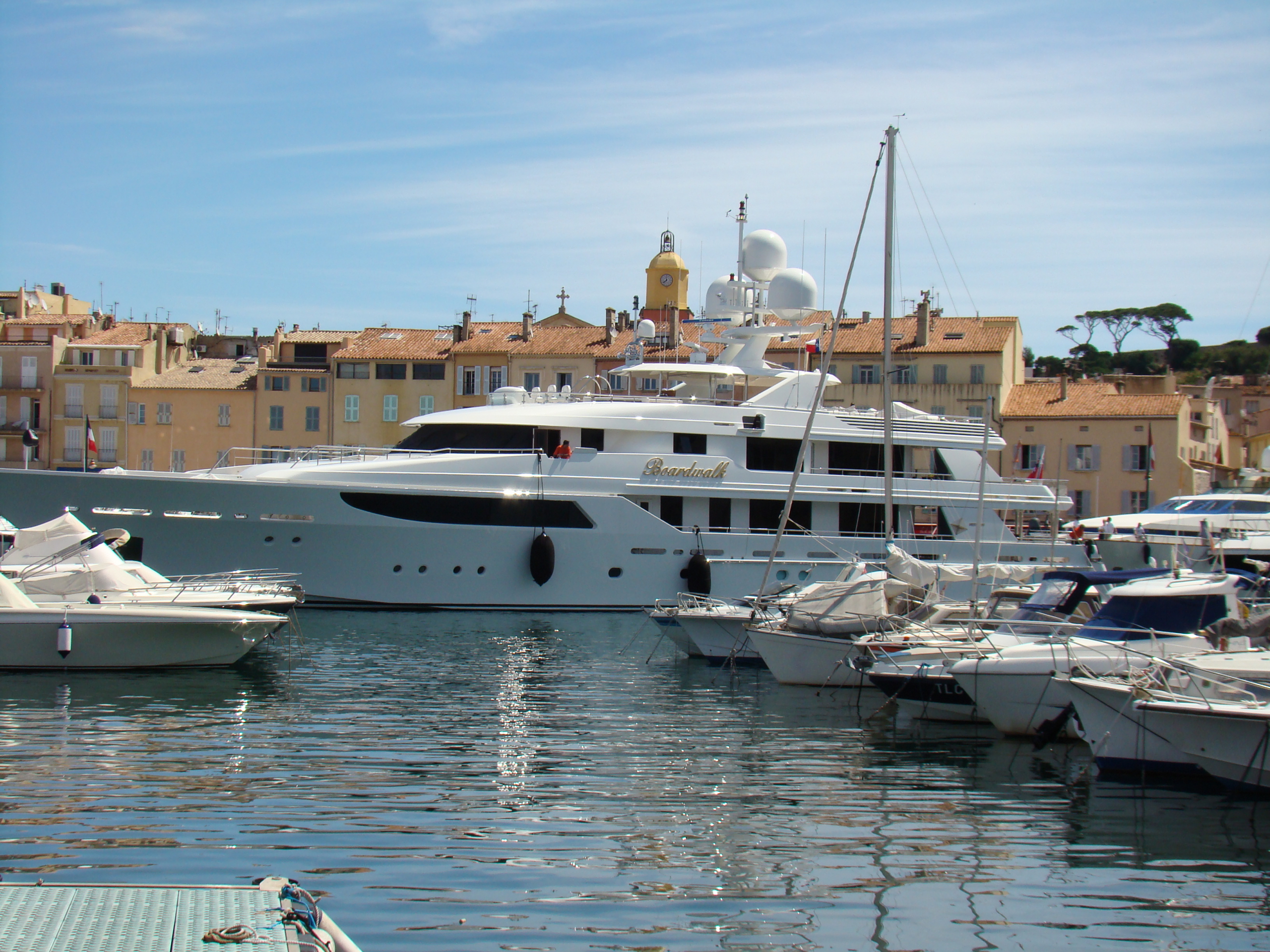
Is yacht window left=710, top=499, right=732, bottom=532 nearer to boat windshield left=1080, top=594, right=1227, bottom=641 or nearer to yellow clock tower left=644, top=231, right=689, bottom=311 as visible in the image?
boat windshield left=1080, top=594, right=1227, bottom=641

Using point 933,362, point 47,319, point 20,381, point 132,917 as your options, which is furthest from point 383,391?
point 132,917

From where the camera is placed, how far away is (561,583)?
82.8 feet

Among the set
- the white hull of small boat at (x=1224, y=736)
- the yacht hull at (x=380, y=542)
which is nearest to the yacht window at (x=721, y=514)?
the yacht hull at (x=380, y=542)

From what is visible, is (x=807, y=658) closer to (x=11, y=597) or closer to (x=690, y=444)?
(x=690, y=444)

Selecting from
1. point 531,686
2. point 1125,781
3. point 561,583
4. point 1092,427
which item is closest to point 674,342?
point 1092,427

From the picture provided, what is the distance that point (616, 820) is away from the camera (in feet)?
30.8

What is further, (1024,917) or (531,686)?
(531,686)

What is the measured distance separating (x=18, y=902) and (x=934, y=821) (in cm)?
675

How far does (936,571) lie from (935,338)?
2822 cm

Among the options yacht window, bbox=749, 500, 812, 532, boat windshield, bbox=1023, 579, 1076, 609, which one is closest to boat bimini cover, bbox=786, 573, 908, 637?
boat windshield, bbox=1023, 579, 1076, 609

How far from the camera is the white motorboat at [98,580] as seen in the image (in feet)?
55.3

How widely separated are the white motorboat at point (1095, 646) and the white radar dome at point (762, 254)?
1773cm

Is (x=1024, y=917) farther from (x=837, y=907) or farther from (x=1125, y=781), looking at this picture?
(x=1125, y=781)

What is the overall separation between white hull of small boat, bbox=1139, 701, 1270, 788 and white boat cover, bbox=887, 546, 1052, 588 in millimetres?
6098
